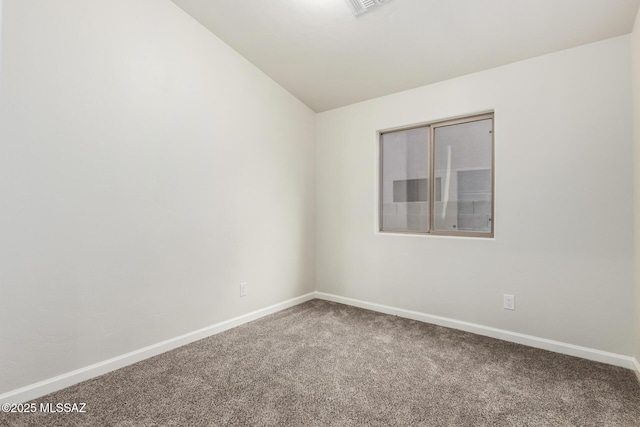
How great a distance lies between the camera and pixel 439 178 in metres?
3.00

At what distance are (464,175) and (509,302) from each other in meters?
1.14

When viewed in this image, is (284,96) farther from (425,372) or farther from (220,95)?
(425,372)

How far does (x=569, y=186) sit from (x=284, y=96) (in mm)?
2701

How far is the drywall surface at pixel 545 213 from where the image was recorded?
2.11 m

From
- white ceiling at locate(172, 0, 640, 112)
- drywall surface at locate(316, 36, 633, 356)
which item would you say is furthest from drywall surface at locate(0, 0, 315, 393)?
drywall surface at locate(316, 36, 633, 356)

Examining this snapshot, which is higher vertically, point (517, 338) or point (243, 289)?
point (243, 289)

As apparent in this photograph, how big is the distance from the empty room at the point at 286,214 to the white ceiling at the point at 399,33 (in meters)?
0.02

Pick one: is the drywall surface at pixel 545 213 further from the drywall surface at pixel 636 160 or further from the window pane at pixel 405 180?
the window pane at pixel 405 180

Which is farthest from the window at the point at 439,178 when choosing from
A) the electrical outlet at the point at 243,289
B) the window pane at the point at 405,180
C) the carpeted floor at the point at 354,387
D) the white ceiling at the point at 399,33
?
the electrical outlet at the point at 243,289

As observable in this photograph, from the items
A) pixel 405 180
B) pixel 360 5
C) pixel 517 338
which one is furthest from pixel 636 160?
pixel 360 5

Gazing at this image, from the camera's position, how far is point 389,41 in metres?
2.47

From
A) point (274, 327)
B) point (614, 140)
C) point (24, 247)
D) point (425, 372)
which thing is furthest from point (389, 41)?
point (24, 247)

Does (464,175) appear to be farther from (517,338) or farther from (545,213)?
(517,338)

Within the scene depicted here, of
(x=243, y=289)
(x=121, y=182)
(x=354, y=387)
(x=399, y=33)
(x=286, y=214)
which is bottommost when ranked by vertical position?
(x=354, y=387)
